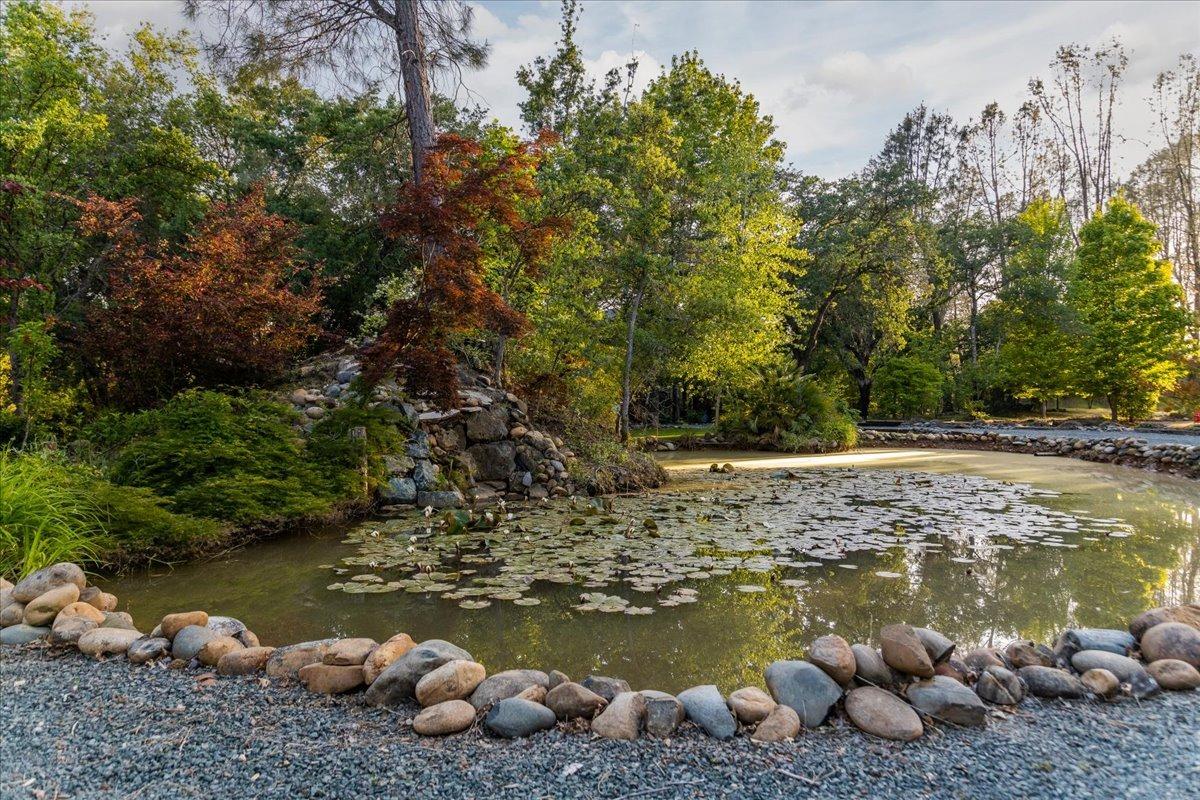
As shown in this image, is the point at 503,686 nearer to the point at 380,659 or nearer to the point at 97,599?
the point at 380,659

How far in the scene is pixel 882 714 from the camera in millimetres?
1861

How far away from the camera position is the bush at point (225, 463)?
446cm

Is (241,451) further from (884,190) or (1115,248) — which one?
(1115,248)

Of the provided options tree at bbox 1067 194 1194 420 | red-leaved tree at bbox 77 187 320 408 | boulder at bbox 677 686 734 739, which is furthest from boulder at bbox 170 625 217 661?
tree at bbox 1067 194 1194 420

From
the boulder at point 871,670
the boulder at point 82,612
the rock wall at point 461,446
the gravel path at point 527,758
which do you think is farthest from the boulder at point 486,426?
the boulder at point 871,670

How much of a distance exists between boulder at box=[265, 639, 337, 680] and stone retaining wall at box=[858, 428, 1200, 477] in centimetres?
1085

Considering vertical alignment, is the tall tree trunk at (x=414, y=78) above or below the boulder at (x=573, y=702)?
above

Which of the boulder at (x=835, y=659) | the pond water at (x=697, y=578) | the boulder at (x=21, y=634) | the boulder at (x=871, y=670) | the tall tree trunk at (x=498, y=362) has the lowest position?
the pond water at (x=697, y=578)

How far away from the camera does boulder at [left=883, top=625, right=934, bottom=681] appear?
2.02 meters

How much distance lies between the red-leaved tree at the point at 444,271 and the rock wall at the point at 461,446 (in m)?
0.54

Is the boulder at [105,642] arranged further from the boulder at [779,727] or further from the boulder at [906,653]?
the boulder at [906,653]

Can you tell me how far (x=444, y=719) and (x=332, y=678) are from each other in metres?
0.54

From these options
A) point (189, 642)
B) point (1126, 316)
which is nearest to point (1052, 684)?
point (189, 642)

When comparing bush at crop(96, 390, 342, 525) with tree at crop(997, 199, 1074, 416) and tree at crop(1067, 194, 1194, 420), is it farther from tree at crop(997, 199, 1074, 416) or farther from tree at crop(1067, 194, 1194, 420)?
tree at crop(997, 199, 1074, 416)
